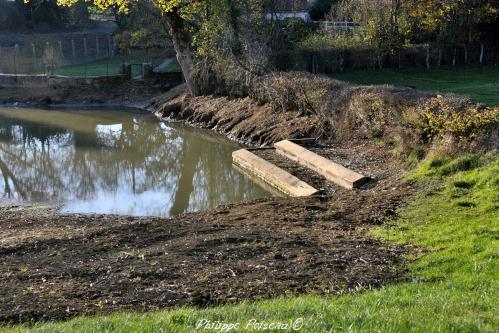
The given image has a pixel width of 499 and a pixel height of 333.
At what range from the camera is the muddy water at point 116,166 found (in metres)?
18.2

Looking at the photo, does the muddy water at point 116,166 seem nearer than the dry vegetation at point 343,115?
No

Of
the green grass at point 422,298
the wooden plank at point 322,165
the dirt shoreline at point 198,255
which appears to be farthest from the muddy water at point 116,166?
the green grass at point 422,298

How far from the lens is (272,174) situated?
18.6 m

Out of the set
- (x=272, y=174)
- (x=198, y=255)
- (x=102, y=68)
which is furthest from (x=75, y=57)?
(x=198, y=255)

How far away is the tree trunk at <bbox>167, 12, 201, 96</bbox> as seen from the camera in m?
31.5

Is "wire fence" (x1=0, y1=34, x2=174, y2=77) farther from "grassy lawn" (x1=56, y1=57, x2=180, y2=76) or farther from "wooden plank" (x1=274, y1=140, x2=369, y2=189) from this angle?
"wooden plank" (x1=274, y1=140, x2=369, y2=189)

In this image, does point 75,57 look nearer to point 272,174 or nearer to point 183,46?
point 183,46

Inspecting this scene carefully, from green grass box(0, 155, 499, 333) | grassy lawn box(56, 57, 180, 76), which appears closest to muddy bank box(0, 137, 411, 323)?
green grass box(0, 155, 499, 333)

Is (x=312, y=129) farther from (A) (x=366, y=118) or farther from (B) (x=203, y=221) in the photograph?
(B) (x=203, y=221)

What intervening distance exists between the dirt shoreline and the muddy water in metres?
2.51

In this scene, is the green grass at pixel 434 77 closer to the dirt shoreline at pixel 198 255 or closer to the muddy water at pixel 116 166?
the muddy water at pixel 116 166

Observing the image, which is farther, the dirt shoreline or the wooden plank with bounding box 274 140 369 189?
the wooden plank with bounding box 274 140 369 189

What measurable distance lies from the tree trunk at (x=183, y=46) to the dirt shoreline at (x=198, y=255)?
17019mm

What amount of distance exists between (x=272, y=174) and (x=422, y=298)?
37.5 feet
